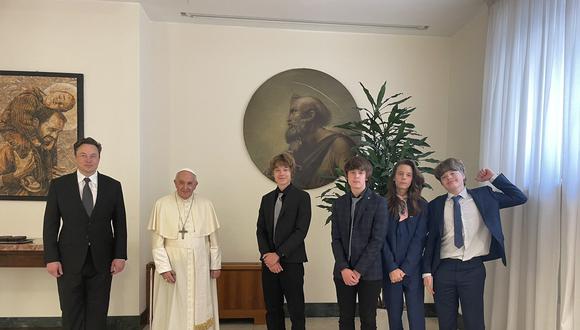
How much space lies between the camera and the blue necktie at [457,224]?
273 cm

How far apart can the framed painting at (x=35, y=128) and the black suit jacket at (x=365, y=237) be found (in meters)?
2.70

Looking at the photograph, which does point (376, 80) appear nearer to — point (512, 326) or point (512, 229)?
point (512, 229)

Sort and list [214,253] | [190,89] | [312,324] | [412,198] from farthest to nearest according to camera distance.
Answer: [190,89] < [312,324] < [214,253] < [412,198]

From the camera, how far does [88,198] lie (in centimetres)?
297

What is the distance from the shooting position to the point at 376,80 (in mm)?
4605

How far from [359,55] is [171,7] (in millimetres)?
2074

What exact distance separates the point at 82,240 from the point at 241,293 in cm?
172

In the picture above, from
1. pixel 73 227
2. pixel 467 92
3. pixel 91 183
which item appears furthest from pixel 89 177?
pixel 467 92

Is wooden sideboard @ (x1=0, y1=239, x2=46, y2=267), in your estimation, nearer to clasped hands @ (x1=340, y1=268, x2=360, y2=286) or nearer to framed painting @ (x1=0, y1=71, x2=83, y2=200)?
framed painting @ (x1=0, y1=71, x2=83, y2=200)

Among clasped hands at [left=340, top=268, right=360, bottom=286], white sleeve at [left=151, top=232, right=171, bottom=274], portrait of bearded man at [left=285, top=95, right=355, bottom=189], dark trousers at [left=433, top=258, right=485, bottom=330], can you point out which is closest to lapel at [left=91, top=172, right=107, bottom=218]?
white sleeve at [left=151, top=232, right=171, bottom=274]

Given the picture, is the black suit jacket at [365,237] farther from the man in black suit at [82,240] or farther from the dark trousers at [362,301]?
the man in black suit at [82,240]

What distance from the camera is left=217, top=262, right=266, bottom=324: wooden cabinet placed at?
13.4 feet

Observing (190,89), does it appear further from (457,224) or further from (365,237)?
(457,224)

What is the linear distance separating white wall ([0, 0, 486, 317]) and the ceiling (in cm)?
13
